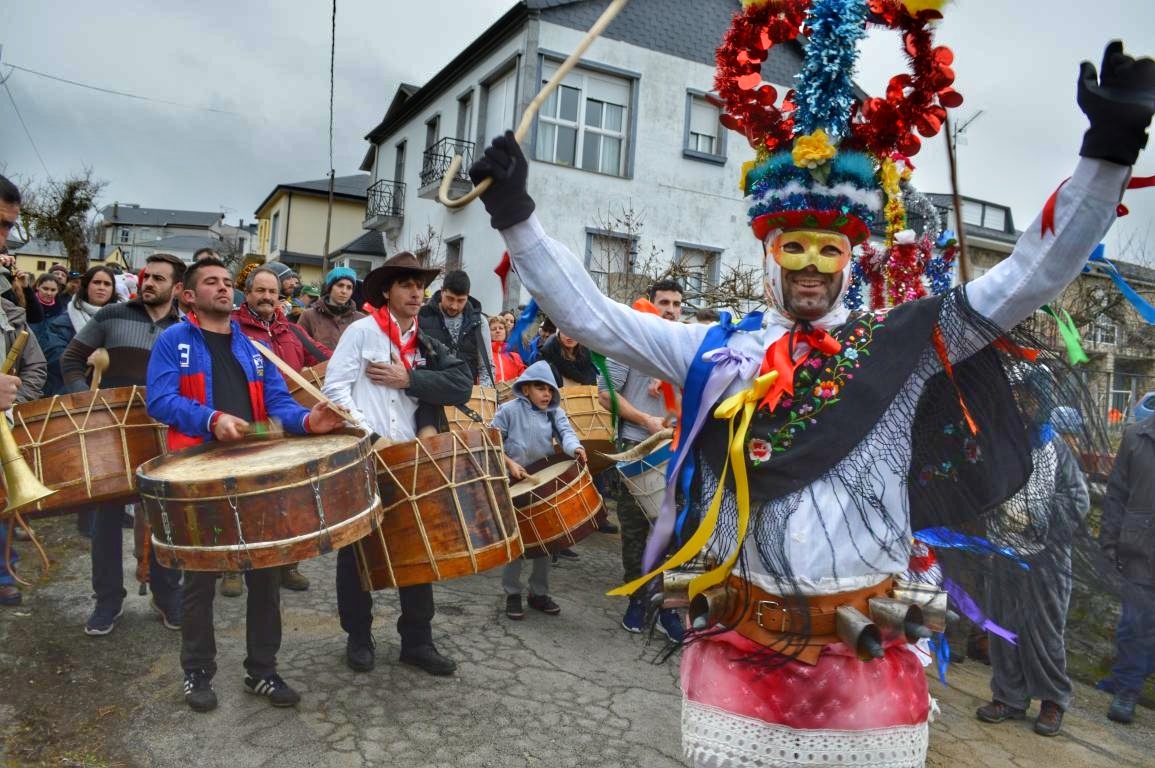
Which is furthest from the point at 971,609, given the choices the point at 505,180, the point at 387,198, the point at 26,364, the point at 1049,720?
the point at 387,198

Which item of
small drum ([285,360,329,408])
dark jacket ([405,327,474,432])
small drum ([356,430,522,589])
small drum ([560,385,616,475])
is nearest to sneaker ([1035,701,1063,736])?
small drum ([356,430,522,589])

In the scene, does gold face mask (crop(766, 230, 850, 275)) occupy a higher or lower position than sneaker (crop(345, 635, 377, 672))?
higher

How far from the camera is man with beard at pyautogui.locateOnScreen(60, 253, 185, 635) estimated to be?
4797 millimetres

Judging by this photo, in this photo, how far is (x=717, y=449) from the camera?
2371mm

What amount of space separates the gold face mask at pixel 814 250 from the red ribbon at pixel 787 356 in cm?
18

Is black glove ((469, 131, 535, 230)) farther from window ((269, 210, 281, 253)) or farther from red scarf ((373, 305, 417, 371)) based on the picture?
window ((269, 210, 281, 253))

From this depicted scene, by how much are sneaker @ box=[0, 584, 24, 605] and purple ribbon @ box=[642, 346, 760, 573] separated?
459cm

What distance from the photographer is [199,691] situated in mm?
3986

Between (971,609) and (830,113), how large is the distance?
1468 millimetres

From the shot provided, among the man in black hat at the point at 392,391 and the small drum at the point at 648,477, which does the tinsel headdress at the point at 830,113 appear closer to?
the man in black hat at the point at 392,391

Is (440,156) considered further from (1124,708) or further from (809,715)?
(809,715)

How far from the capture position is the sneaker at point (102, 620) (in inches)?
189

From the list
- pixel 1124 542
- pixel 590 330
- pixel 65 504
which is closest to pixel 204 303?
pixel 65 504

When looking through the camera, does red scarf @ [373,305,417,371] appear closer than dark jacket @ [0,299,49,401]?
Yes
